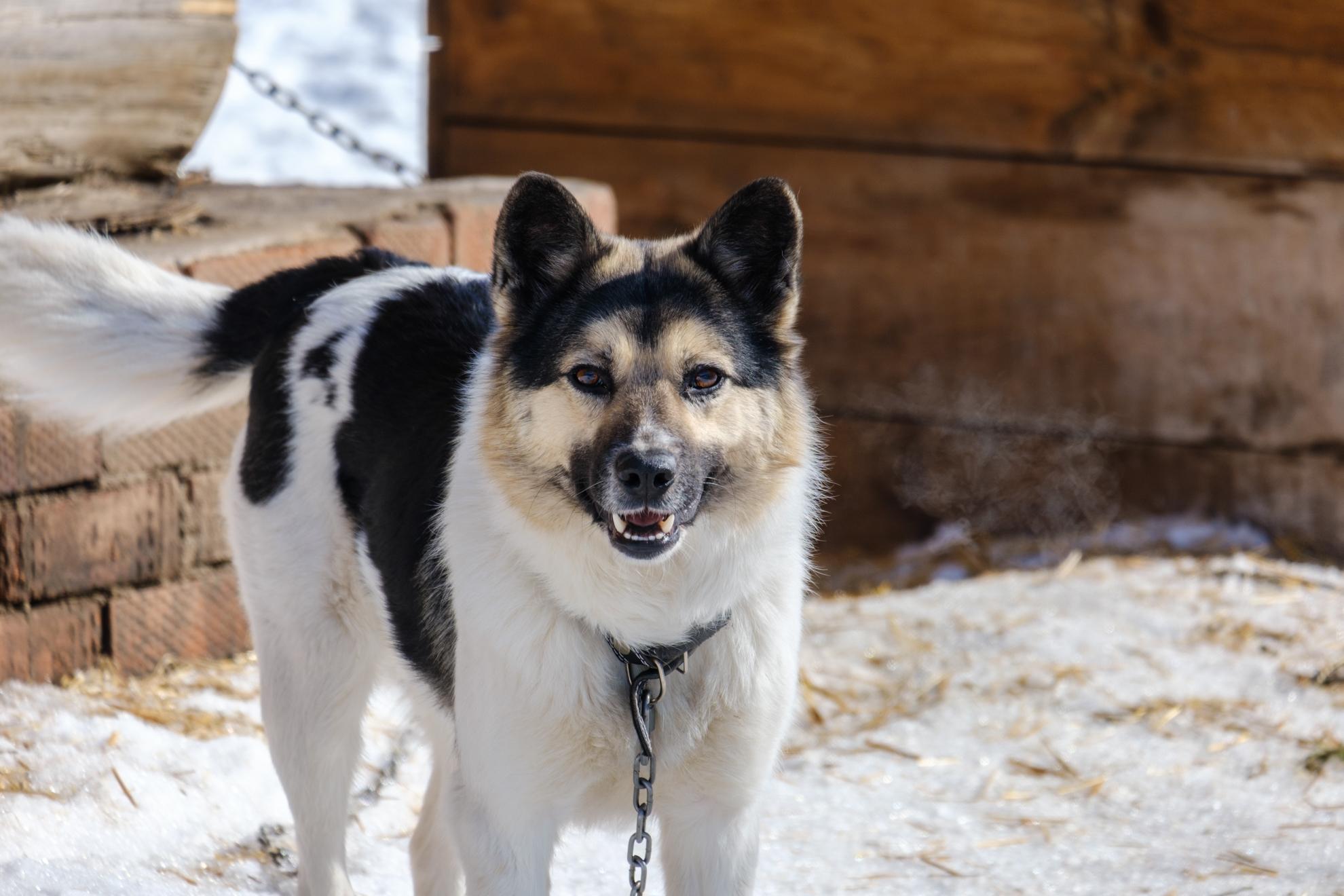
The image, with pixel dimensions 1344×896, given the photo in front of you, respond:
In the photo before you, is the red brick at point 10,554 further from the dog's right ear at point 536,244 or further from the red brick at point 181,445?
the dog's right ear at point 536,244

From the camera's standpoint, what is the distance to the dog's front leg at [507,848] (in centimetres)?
274

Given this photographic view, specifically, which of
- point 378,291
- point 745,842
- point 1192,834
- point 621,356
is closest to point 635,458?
point 621,356

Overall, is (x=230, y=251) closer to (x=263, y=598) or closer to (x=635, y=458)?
(x=263, y=598)

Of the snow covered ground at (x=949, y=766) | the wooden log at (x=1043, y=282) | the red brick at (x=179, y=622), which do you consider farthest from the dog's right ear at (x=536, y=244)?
the wooden log at (x=1043, y=282)

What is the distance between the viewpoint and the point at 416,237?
4.86 metres

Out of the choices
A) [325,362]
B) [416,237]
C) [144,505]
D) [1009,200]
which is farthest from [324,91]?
[325,362]

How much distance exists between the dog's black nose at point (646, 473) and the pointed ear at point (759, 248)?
547 millimetres

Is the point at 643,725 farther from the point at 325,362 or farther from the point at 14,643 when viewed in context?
the point at 14,643

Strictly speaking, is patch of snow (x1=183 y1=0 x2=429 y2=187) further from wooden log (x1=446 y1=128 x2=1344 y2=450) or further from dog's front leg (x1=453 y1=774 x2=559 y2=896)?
dog's front leg (x1=453 y1=774 x2=559 y2=896)

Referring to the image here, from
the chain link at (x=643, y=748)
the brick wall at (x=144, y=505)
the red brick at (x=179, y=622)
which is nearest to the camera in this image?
the chain link at (x=643, y=748)

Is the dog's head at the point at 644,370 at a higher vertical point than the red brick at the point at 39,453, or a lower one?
higher

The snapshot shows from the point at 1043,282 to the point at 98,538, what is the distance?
157 inches

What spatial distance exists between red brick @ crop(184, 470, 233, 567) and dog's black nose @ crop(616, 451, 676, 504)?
2213 millimetres

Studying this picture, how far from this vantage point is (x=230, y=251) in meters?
4.43
